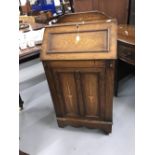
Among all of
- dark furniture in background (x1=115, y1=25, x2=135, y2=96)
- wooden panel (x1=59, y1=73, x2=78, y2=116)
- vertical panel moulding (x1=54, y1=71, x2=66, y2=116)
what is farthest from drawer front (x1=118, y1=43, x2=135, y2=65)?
vertical panel moulding (x1=54, y1=71, x2=66, y2=116)

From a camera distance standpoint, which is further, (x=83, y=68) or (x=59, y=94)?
(x=59, y=94)

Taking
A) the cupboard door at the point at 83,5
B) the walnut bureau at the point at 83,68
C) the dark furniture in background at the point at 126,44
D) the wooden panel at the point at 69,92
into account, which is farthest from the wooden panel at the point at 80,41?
the cupboard door at the point at 83,5

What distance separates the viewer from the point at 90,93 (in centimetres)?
167

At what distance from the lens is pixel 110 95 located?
5.33 feet

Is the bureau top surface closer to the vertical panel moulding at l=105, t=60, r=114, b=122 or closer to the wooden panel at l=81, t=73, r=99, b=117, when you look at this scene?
the vertical panel moulding at l=105, t=60, r=114, b=122

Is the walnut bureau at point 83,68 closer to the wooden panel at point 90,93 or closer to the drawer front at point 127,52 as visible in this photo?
the wooden panel at point 90,93

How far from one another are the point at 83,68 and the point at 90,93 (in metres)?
0.27

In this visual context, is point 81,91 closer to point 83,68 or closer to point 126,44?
point 83,68

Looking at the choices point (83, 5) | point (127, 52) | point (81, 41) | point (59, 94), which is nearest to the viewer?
point (81, 41)

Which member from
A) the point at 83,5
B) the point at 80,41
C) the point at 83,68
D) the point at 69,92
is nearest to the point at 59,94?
the point at 69,92
